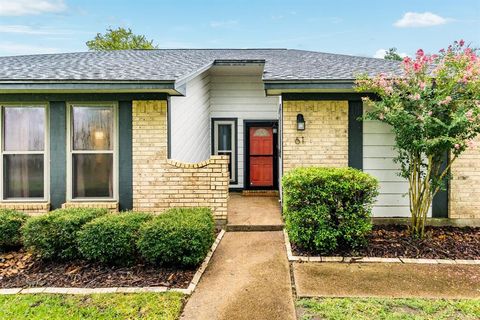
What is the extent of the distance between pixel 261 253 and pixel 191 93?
14.1ft

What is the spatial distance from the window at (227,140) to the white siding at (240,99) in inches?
7.6

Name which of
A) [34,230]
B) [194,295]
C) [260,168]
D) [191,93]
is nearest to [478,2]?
[260,168]

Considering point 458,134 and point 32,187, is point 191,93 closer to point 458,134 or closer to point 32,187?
point 32,187

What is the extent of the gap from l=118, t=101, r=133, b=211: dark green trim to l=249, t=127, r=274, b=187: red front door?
4.27 m

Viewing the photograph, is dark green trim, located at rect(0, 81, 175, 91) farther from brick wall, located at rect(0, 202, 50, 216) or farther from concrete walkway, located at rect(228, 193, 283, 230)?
concrete walkway, located at rect(228, 193, 283, 230)

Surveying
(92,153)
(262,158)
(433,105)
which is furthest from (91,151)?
(433,105)

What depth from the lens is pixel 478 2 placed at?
46.6 feet

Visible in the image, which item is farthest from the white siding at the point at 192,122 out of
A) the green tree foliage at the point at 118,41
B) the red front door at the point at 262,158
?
the green tree foliage at the point at 118,41

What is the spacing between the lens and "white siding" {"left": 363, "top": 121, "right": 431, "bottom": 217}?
6.39 m

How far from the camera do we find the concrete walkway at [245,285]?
10.7 feet

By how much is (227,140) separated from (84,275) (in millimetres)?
6169

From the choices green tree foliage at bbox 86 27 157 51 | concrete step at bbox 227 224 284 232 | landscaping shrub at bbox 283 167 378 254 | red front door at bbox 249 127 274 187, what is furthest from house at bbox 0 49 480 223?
green tree foliage at bbox 86 27 157 51

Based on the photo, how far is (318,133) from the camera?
6406mm

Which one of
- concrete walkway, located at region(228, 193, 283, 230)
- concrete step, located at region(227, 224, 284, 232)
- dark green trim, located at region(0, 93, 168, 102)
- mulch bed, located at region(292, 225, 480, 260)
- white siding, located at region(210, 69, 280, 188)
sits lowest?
mulch bed, located at region(292, 225, 480, 260)
